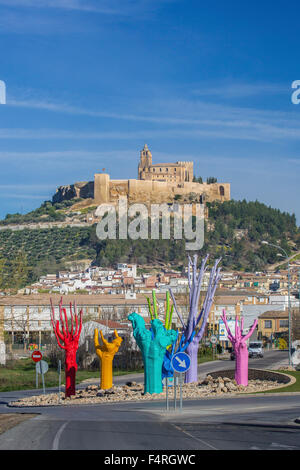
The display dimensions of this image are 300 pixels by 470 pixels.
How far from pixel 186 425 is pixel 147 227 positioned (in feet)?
569

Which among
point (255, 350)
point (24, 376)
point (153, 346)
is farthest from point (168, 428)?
point (255, 350)

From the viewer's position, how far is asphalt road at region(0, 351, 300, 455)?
14.0 meters

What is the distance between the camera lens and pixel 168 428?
1739 cm

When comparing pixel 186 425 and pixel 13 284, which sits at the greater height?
pixel 13 284

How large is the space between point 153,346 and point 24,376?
19147mm

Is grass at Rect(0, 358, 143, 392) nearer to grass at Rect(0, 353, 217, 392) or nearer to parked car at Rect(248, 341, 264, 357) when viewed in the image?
grass at Rect(0, 353, 217, 392)

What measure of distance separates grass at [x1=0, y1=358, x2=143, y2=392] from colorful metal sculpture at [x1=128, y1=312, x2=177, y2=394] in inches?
505

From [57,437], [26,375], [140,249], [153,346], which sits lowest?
[26,375]

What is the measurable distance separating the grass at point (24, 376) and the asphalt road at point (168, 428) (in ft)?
51.9

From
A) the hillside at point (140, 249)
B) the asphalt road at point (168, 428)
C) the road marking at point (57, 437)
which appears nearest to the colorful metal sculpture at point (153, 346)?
the asphalt road at point (168, 428)

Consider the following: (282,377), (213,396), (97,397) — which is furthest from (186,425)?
(282,377)

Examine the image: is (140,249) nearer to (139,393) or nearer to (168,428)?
(139,393)

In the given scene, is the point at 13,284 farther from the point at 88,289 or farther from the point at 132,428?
the point at 88,289
